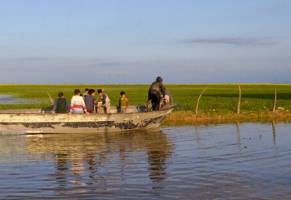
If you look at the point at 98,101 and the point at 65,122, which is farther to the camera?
the point at 98,101

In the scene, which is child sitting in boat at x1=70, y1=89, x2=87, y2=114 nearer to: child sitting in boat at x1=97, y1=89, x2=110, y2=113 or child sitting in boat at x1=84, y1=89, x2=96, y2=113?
child sitting in boat at x1=84, y1=89, x2=96, y2=113

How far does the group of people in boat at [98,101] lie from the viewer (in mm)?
22281

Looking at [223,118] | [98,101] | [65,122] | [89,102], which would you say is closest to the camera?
[65,122]

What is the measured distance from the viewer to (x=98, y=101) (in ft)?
80.7

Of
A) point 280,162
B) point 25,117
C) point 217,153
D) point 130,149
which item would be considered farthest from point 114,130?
point 280,162

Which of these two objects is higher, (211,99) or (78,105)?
(78,105)

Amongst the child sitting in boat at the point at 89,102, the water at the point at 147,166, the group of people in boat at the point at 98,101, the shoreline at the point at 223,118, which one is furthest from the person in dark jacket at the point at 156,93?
the water at the point at 147,166

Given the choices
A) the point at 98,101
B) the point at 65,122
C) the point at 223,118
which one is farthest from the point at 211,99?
the point at 65,122

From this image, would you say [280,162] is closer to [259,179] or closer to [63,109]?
[259,179]

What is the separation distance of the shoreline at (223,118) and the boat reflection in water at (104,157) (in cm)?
569

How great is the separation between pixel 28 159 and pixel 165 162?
3758 mm

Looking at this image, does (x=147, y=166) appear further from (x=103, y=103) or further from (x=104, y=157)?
(x=103, y=103)

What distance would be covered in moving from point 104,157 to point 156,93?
912 cm

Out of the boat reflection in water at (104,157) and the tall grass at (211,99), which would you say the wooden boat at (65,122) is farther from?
the tall grass at (211,99)
